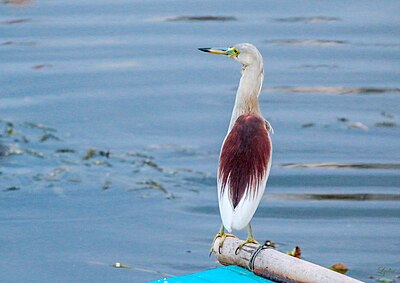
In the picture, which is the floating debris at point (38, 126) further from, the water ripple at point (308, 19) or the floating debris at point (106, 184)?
the water ripple at point (308, 19)

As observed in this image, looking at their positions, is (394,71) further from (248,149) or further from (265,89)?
(248,149)

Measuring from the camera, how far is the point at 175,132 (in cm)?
796

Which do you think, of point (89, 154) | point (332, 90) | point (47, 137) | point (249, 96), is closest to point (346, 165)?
point (332, 90)

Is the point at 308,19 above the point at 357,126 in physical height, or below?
above

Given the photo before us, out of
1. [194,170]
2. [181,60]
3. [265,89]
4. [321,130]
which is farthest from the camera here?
[181,60]

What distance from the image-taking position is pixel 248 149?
405 centimetres

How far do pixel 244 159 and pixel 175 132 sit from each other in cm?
394

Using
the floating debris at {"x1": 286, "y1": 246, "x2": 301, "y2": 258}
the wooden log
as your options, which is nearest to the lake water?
the floating debris at {"x1": 286, "y1": 246, "x2": 301, "y2": 258}

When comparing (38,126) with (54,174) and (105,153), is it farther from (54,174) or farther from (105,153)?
(54,174)

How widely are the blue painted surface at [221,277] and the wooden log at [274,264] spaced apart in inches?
1.2

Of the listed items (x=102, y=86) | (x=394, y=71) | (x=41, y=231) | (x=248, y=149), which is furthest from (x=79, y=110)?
(x=248, y=149)

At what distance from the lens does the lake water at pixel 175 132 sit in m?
6.31

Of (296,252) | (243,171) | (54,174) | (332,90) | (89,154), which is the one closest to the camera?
(243,171)

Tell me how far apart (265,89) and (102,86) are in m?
1.36
